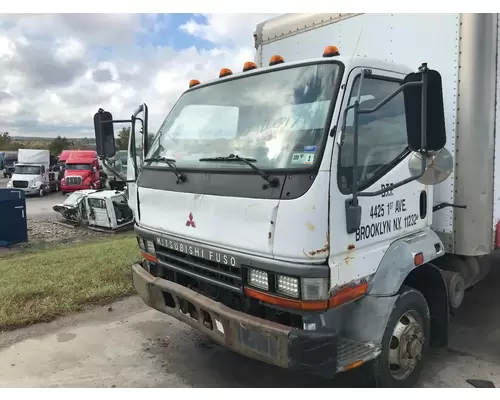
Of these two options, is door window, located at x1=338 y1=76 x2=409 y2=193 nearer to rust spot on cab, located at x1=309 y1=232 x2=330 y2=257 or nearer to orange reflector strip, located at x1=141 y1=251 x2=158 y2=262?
rust spot on cab, located at x1=309 y1=232 x2=330 y2=257

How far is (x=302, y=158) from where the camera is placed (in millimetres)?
2773

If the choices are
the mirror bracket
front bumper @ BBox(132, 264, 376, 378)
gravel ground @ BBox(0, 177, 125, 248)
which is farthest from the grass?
gravel ground @ BBox(0, 177, 125, 248)

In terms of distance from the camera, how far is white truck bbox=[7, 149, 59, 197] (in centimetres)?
2458

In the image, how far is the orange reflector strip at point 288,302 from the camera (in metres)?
2.71

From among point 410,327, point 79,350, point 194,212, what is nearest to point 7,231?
point 79,350

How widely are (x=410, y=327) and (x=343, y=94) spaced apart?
69.2 inches

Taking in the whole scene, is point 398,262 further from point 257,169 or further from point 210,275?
point 210,275

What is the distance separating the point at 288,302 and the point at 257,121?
49.5 inches

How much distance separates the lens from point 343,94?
2.83 m

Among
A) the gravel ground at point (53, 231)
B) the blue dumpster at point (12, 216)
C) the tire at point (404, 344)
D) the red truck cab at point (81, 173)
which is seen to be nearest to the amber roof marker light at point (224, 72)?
the tire at point (404, 344)

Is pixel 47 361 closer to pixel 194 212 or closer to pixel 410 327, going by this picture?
pixel 194 212

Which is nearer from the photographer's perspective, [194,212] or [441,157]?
[441,157]

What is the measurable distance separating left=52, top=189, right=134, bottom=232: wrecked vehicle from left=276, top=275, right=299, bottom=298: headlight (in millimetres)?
11505

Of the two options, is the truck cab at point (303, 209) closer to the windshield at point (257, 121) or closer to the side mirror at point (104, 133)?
the windshield at point (257, 121)
